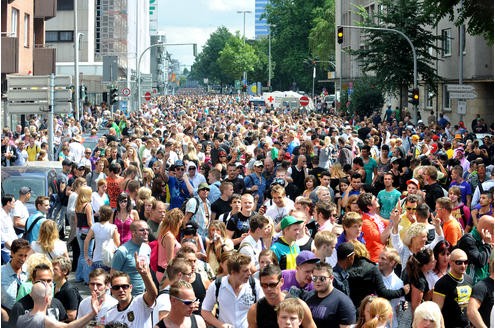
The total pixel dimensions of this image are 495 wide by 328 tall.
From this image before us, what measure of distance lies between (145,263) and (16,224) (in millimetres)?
5798

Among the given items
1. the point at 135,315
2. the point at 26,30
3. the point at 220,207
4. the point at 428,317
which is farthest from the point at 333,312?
the point at 26,30

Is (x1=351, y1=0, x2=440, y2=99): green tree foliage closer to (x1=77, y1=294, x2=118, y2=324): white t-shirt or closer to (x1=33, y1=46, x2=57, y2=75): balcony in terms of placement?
(x1=33, y1=46, x2=57, y2=75): balcony

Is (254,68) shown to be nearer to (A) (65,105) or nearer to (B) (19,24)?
(B) (19,24)

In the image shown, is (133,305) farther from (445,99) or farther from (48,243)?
(445,99)

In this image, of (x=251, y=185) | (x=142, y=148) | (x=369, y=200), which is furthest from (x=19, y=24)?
(x=369, y=200)

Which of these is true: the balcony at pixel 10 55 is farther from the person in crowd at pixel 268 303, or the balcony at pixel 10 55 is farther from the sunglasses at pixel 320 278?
the sunglasses at pixel 320 278

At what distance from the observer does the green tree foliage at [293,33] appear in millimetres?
108000

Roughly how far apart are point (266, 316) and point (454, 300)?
1.78m

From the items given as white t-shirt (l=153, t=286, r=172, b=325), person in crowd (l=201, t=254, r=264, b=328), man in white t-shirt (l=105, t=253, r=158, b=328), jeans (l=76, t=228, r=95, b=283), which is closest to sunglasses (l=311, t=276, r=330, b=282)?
person in crowd (l=201, t=254, r=264, b=328)

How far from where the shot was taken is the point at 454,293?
8867 mm

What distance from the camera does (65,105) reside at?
1030 inches

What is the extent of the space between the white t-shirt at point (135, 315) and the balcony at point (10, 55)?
96.0ft

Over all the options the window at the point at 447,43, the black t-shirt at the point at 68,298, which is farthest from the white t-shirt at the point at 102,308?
the window at the point at 447,43

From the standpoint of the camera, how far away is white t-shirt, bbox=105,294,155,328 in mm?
8297
